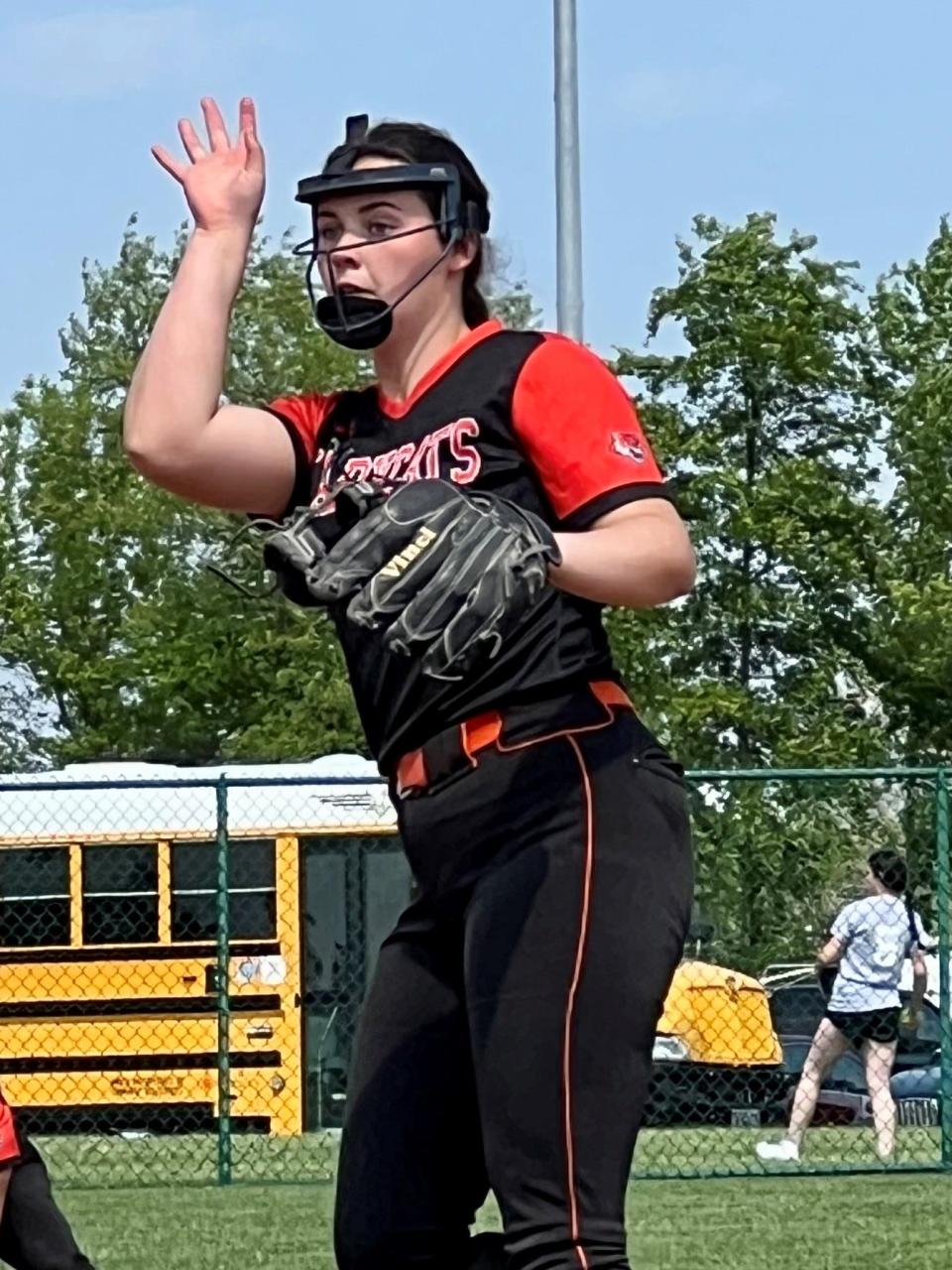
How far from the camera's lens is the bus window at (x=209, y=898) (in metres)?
16.6

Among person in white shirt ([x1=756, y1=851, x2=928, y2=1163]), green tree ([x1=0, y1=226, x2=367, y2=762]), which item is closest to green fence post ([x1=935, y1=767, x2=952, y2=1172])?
person in white shirt ([x1=756, y1=851, x2=928, y2=1163])

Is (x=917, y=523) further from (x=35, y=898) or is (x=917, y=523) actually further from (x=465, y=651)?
(x=465, y=651)

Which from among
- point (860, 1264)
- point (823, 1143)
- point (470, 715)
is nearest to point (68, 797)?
point (823, 1143)

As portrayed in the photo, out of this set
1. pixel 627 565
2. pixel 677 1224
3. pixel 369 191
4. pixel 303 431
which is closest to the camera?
pixel 627 565

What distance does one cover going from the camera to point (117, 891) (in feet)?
55.7

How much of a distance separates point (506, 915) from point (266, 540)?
0.61 meters

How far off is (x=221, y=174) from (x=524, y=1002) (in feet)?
4.12

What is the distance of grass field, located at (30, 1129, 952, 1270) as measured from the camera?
880cm

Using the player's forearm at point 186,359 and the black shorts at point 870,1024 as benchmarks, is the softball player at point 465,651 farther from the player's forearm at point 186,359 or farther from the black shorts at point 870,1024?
the black shorts at point 870,1024

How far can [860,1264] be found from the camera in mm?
8281

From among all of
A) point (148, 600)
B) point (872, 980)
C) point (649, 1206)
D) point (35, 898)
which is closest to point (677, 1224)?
point (649, 1206)

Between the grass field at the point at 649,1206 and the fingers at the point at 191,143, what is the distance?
5.35 meters

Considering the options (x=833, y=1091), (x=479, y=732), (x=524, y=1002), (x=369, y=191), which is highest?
(x=369, y=191)

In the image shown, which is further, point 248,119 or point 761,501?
point 761,501
